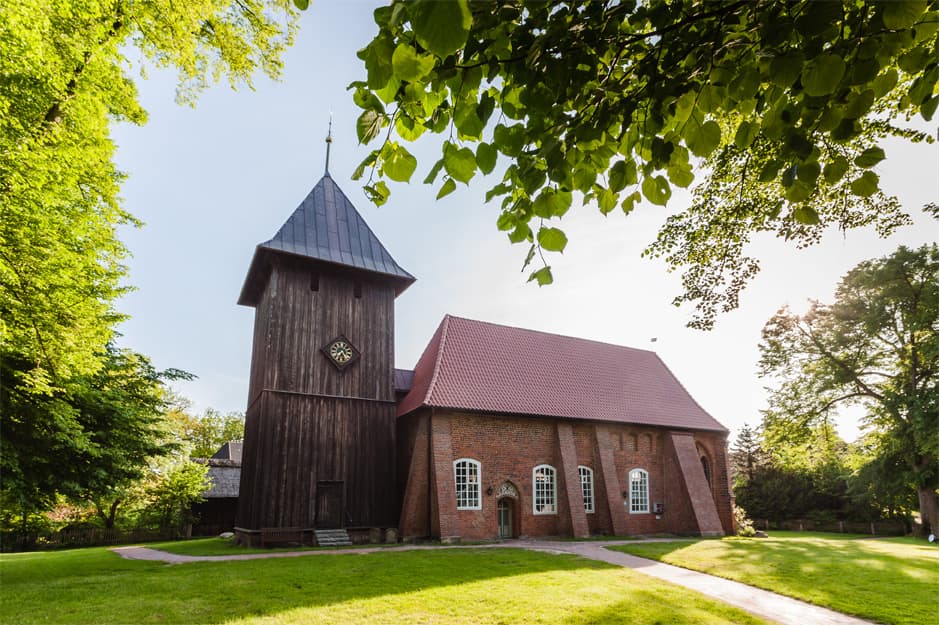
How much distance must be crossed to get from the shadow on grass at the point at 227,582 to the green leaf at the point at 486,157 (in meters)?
7.87

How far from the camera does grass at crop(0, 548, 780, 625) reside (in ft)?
25.1

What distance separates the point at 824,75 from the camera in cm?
210

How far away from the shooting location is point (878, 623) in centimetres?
810

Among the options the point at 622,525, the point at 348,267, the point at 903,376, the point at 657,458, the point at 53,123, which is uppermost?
the point at 348,267

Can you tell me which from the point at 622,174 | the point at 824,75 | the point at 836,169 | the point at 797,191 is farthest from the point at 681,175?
the point at 824,75

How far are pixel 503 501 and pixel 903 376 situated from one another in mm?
23530

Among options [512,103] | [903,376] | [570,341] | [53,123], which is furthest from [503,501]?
[903,376]

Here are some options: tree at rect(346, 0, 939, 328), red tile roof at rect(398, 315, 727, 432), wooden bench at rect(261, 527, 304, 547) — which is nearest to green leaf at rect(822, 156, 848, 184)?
tree at rect(346, 0, 939, 328)

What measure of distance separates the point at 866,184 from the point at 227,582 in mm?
11890

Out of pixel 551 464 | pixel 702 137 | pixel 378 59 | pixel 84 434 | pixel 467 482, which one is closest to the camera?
pixel 378 59

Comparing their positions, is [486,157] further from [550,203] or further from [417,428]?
[417,428]

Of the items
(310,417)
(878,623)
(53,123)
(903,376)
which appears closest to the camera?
(878,623)

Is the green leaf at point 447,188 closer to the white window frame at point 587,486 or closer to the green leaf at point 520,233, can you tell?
the green leaf at point 520,233

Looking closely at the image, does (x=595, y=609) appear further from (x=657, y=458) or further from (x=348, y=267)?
(x=657, y=458)
